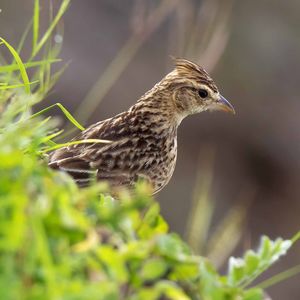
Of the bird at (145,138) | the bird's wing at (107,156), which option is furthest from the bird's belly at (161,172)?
the bird's wing at (107,156)

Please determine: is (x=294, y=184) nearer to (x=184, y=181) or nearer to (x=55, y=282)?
(x=184, y=181)

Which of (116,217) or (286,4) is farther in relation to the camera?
(286,4)

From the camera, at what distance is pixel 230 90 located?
629 inches

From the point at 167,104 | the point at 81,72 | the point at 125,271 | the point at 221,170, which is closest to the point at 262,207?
the point at 221,170

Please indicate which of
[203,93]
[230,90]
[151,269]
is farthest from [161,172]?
[230,90]

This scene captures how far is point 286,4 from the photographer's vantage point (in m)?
17.0

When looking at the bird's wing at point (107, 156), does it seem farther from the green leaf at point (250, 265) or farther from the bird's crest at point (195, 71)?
the green leaf at point (250, 265)

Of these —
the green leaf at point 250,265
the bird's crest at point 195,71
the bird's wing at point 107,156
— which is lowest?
the bird's wing at point 107,156

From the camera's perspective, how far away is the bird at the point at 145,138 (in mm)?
6070

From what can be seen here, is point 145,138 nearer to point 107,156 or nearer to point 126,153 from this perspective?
point 126,153

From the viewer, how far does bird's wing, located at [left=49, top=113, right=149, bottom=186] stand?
594cm

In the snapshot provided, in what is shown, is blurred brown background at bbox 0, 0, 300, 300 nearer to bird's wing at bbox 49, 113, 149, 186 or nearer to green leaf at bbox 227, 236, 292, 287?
bird's wing at bbox 49, 113, 149, 186

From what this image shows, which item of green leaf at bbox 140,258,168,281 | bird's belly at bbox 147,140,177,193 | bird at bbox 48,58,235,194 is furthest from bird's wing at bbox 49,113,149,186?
green leaf at bbox 140,258,168,281

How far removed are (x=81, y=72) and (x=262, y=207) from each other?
11.0ft
